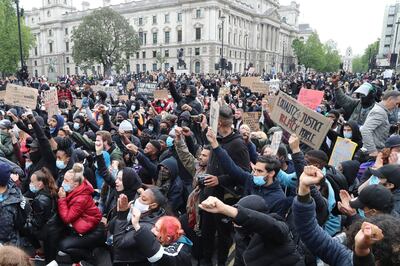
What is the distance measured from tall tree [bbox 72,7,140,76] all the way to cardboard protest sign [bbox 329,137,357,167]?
167 ft

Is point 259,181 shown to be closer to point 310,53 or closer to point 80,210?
point 80,210

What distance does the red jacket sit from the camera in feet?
13.2

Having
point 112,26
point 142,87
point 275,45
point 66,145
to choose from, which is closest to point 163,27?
point 112,26

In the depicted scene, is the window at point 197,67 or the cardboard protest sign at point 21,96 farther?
the window at point 197,67

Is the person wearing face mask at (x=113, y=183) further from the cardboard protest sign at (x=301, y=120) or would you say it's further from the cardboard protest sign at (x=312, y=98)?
the cardboard protest sign at (x=312, y=98)

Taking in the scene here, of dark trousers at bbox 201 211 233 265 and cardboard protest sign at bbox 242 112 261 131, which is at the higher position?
cardboard protest sign at bbox 242 112 261 131

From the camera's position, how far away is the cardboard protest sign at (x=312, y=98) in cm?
681

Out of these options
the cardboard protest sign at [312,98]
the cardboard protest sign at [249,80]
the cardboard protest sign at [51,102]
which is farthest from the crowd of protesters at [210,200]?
the cardboard protest sign at [249,80]

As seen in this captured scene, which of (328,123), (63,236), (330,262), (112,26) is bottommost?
(63,236)

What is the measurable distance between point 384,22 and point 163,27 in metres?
53.2

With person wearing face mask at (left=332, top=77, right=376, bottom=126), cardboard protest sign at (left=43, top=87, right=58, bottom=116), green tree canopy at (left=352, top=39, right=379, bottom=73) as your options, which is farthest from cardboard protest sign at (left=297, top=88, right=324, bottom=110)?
green tree canopy at (left=352, top=39, right=379, bottom=73)

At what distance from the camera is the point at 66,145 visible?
5.13 meters

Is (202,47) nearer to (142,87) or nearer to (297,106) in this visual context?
(142,87)

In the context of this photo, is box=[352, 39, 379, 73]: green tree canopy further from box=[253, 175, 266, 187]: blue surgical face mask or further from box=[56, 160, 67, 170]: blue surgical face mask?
box=[253, 175, 266, 187]: blue surgical face mask
